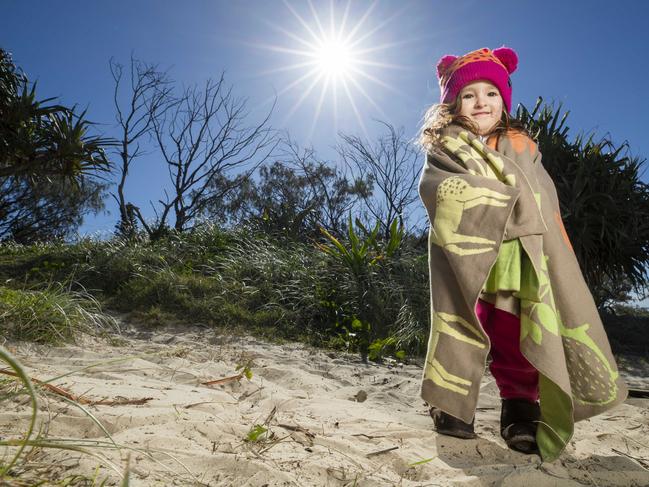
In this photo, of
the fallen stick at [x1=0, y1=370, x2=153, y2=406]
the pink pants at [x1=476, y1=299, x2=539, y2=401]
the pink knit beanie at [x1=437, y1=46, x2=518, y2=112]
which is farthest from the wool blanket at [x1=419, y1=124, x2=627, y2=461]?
the fallen stick at [x1=0, y1=370, x2=153, y2=406]

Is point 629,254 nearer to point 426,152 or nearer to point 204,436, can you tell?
point 426,152

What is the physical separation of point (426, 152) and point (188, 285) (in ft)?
13.1

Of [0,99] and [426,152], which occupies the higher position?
[0,99]

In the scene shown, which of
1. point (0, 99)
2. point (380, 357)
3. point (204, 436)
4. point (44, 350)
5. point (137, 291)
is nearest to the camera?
point (204, 436)

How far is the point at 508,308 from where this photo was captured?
1893 mm

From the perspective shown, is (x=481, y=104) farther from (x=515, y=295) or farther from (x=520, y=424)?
(x=520, y=424)

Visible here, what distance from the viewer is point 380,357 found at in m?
4.01

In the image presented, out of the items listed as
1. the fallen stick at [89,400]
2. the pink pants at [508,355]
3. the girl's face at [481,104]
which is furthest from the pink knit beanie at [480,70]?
the fallen stick at [89,400]

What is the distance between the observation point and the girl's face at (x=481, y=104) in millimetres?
2158

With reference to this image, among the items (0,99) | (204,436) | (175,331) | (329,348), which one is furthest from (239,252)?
(204,436)

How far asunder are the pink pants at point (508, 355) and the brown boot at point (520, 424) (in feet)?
0.11

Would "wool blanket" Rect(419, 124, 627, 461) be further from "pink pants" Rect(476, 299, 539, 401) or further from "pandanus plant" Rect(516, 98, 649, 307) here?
"pandanus plant" Rect(516, 98, 649, 307)

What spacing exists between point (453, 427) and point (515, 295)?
0.62 m

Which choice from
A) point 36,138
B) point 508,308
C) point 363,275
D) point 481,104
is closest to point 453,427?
point 508,308
